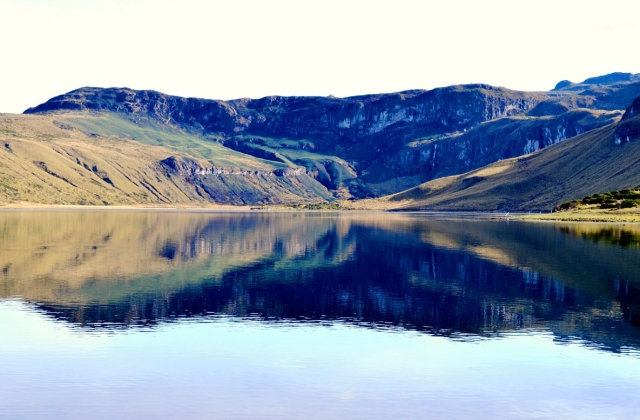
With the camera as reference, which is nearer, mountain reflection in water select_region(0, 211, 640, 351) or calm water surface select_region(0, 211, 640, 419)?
calm water surface select_region(0, 211, 640, 419)

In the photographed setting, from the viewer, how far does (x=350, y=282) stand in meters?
77.7

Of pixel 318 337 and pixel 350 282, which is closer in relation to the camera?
pixel 318 337

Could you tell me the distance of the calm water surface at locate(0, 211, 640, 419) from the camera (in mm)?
35219

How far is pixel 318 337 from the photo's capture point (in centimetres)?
4962

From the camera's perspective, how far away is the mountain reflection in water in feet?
187

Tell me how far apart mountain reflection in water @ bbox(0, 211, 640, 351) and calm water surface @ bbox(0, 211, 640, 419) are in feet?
0.91

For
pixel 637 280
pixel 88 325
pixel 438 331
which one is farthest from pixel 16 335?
pixel 637 280

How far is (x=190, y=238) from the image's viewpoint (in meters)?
141

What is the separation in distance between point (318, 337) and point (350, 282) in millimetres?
28285

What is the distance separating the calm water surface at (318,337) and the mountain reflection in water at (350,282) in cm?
28

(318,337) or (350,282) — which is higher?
(318,337)

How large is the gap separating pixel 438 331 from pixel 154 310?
2332 centimetres

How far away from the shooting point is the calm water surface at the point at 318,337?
3522 centimetres

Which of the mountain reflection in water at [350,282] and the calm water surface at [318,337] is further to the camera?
the mountain reflection in water at [350,282]
